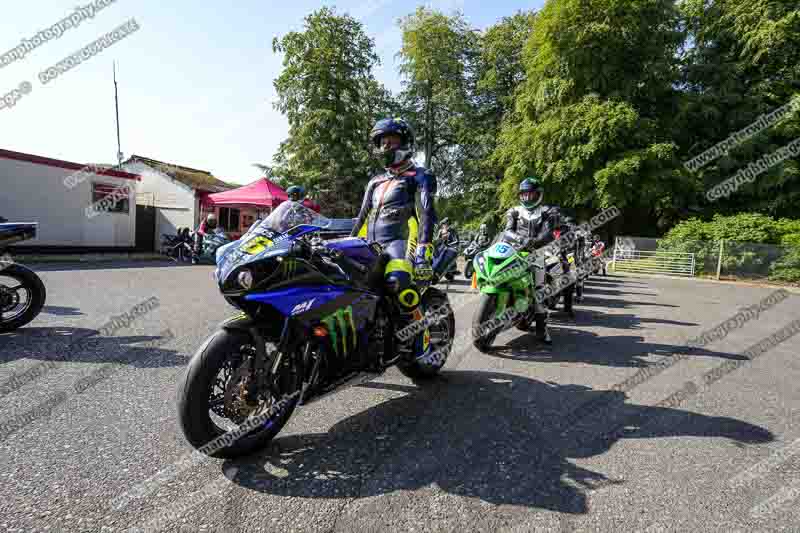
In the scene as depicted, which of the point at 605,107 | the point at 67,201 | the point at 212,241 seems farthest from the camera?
the point at 605,107

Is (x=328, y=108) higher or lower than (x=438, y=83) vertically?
lower

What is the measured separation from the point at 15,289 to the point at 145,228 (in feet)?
51.1

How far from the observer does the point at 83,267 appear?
11500 millimetres

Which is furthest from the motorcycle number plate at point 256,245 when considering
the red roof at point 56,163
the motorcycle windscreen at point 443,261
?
the red roof at point 56,163

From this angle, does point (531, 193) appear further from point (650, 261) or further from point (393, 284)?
point (650, 261)

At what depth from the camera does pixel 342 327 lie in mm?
2631

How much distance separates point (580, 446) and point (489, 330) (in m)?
2.07

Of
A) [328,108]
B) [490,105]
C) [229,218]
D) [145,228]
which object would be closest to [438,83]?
[490,105]

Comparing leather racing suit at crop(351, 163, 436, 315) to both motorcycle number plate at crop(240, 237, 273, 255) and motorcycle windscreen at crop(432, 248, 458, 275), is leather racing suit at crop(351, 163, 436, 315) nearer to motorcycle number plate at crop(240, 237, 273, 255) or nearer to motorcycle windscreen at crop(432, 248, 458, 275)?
motorcycle windscreen at crop(432, 248, 458, 275)

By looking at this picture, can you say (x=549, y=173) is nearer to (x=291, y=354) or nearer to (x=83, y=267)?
(x=83, y=267)

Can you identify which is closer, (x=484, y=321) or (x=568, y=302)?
(x=484, y=321)

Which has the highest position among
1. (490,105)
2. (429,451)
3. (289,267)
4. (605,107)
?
(490,105)

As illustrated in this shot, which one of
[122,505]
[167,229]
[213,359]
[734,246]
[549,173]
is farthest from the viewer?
[549,173]

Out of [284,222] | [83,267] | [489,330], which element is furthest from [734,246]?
[83,267]
